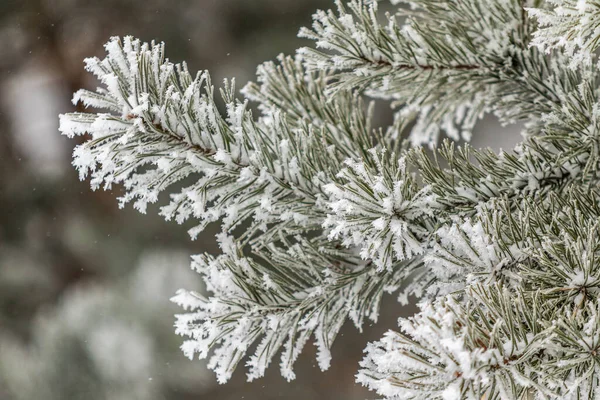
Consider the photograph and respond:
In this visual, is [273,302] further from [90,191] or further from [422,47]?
[90,191]

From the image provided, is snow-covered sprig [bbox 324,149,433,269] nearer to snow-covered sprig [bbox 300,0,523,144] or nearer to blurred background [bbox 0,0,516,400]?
snow-covered sprig [bbox 300,0,523,144]

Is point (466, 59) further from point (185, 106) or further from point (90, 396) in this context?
point (90, 396)

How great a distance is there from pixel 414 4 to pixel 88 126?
0.85 ft

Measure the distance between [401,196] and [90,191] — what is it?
7.03 feet

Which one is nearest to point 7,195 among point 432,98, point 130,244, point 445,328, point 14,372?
point 130,244

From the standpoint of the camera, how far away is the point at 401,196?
11.2 inches

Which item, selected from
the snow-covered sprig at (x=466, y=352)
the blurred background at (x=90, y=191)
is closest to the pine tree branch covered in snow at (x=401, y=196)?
the snow-covered sprig at (x=466, y=352)

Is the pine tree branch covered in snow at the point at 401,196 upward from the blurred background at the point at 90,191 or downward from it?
downward

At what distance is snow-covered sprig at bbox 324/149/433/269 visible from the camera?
0.28 metres

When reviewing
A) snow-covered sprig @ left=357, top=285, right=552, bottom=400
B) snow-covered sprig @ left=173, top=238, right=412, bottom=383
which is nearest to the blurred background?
snow-covered sprig @ left=173, top=238, right=412, bottom=383

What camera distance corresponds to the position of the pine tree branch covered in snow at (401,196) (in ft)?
0.77

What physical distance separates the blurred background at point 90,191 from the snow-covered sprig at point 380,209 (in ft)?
4.68

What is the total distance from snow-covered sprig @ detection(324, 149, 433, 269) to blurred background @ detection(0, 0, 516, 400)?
1.43 meters

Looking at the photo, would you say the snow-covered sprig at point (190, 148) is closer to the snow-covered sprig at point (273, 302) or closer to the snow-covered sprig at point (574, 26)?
the snow-covered sprig at point (273, 302)
